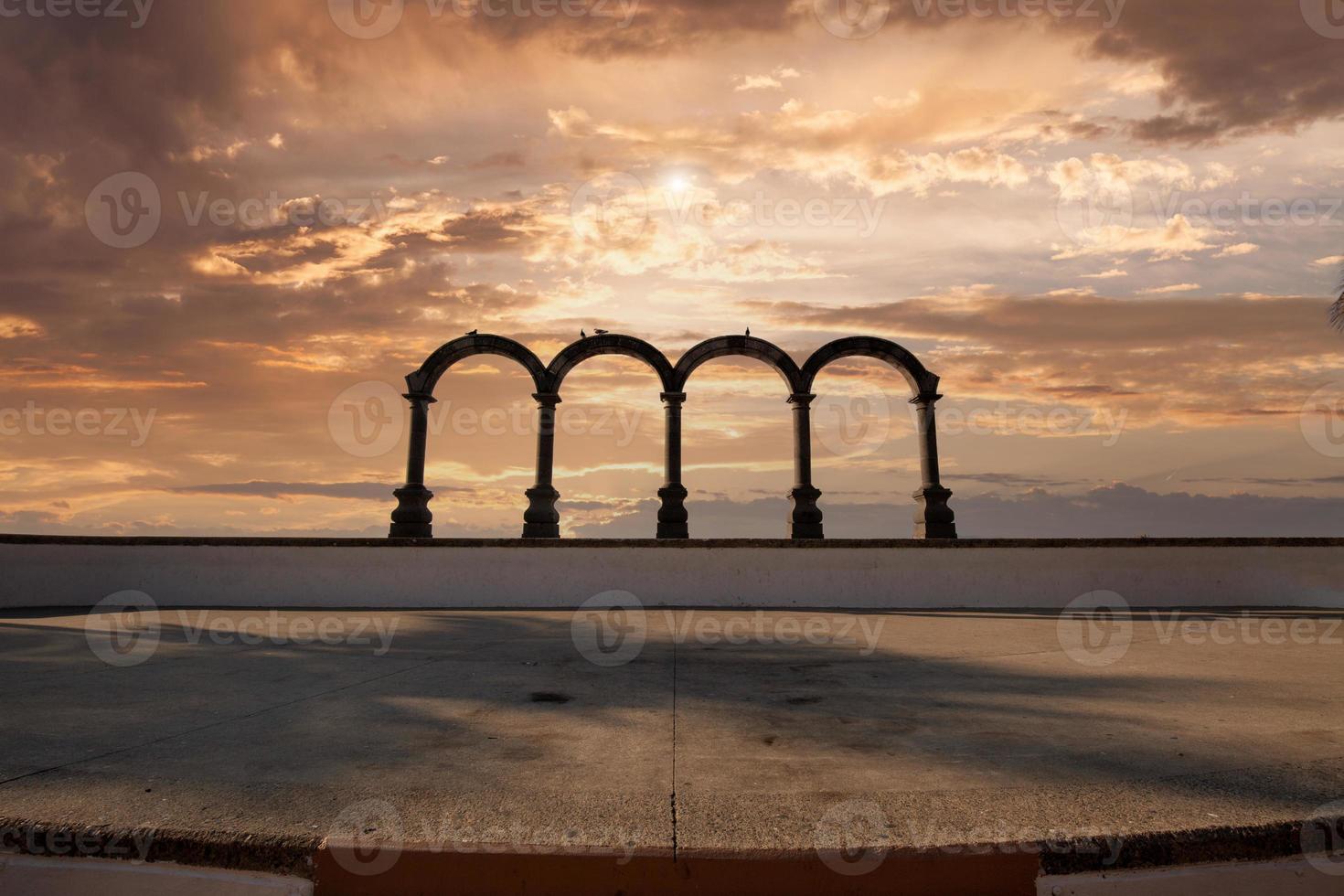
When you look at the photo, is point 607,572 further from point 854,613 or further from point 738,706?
point 738,706

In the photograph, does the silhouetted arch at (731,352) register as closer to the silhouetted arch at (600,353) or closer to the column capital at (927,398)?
the silhouetted arch at (600,353)

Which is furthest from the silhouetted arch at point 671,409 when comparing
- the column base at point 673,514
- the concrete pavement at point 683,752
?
the concrete pavement at point 683,752

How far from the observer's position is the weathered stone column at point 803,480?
450 inches

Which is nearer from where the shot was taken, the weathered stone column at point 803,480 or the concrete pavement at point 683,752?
the concrete pavement at point 683,752

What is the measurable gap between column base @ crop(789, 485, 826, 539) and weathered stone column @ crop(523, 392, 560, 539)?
142 inches

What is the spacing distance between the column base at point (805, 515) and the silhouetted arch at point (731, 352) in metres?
1.59

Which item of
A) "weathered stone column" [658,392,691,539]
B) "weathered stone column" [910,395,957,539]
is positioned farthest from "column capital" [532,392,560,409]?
"weathered stone column" [910,395,957,539]

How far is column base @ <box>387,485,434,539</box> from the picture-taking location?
11711 millimetres

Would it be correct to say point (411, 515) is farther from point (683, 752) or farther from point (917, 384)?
point (683, 752)

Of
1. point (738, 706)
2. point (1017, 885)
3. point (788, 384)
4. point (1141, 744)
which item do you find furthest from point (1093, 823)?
point (788, 384)

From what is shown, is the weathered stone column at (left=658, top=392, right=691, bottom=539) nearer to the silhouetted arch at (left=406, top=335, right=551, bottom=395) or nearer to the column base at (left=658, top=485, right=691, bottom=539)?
the column base at (left=658, top=485, right=691, bottom=539)

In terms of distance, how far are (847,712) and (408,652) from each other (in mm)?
3891

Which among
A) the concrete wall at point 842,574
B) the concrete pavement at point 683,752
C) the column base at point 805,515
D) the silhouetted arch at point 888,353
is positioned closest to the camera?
the concrete pavement at point 683,752

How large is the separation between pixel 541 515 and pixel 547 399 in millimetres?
1851
